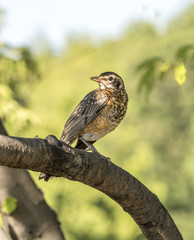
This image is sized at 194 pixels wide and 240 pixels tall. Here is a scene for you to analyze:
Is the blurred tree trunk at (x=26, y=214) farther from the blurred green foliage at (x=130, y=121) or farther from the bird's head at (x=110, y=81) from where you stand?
the bird's head at (x=110, y=81)

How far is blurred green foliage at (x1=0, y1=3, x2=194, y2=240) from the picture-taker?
10.2 m

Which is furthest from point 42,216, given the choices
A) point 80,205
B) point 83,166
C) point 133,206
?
point 80,205

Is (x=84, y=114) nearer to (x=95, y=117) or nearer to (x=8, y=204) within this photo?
(x=95, y=117)

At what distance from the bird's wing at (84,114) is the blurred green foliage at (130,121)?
0.67 m

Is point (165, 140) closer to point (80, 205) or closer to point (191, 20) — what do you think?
point (191, 20)

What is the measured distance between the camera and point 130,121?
2627 cm

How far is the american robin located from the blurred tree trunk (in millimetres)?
695

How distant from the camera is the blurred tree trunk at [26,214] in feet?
12.9

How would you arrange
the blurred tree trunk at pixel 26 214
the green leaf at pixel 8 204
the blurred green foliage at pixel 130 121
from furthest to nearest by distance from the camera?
the blurred green foliage at pixel 130 121, the blurred tree trunk at pixel 26 214, the green leaf at pixel 8 204

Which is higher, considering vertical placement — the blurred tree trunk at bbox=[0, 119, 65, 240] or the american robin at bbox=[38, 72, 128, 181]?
the american robin at bbox=[38, 72, 128, 181]

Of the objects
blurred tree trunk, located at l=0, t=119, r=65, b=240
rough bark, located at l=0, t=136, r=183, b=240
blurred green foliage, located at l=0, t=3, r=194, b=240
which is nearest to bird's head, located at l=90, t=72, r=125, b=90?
blurred green foliage, located at l=0, t=3, r=194, b=240

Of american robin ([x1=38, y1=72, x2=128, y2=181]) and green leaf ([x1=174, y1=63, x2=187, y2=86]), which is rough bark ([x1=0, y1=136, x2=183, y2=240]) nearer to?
green leaf ([x1=174, y1=63, x2=187, y2=86])

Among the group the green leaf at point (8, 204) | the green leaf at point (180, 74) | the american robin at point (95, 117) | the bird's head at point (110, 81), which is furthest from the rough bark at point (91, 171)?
the bird's head at point (110, 81)

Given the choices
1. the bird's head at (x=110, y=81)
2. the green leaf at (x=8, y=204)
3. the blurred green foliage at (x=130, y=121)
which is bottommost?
the green leaf at (x=8, y=204)
